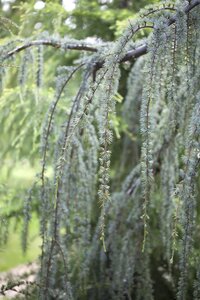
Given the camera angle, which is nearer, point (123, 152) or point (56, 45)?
point (56, 45)

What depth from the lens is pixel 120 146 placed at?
156 inches

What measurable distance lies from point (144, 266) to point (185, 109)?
3.26 feet

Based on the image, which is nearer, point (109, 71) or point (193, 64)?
point (109, 71)

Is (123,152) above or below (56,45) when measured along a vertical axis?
above

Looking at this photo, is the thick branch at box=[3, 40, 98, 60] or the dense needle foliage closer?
the dense needle foliage

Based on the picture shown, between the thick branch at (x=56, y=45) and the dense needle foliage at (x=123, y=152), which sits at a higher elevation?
the thick branch at (x=56, y=45)

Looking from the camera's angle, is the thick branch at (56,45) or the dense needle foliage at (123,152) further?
the thick branch at (56,45)

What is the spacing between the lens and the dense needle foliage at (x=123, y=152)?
4.13ft

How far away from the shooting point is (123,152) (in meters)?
3.67

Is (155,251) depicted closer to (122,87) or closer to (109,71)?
(122,87)

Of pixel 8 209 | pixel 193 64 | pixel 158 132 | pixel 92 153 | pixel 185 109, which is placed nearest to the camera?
pixel 193 64

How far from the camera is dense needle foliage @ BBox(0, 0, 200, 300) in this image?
126 centimetres

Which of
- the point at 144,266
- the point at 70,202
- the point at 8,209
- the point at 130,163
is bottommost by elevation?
the point at 144,266

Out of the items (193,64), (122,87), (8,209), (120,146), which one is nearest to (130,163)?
(120,146)
